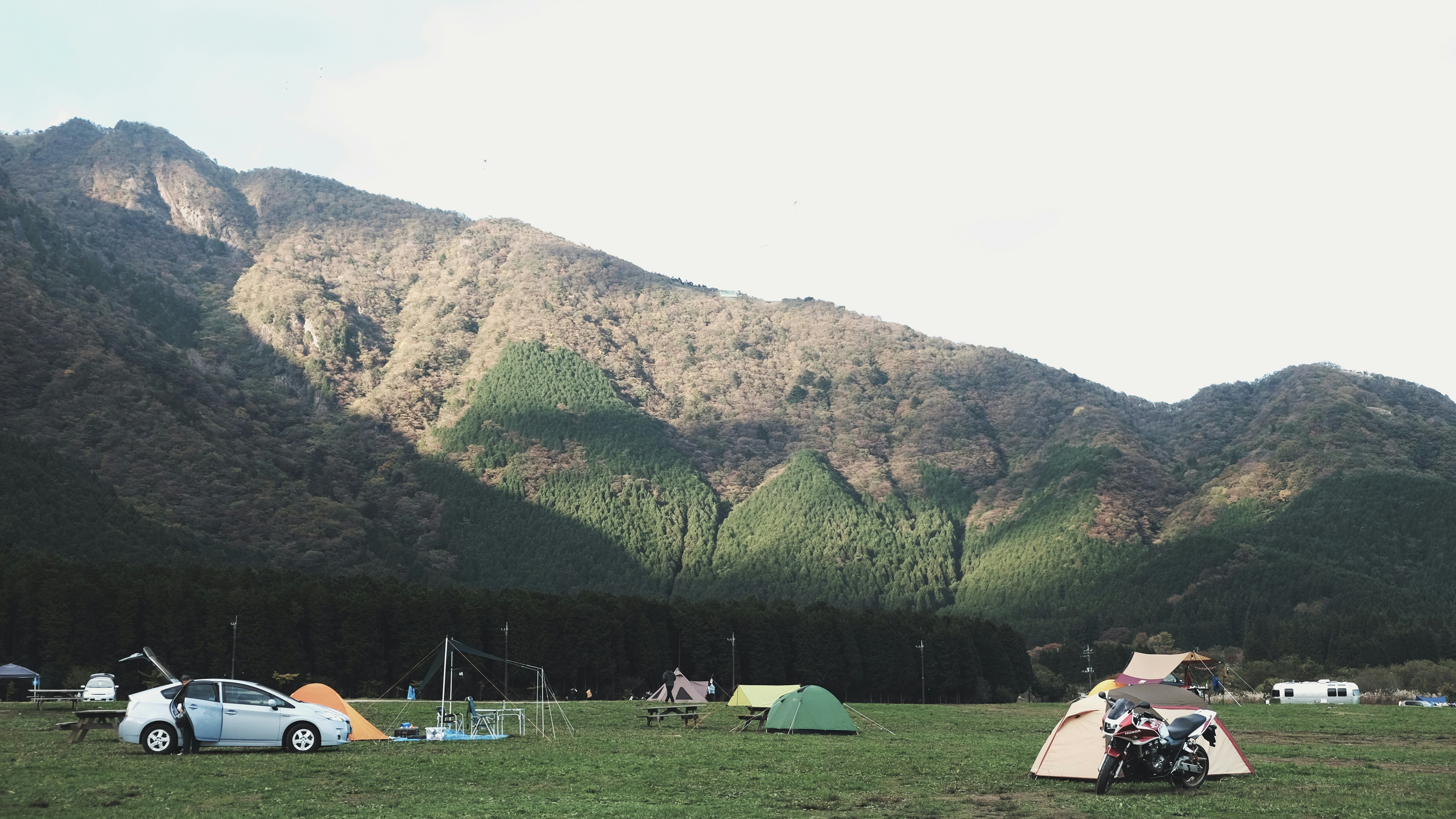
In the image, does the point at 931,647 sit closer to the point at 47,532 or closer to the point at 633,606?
the point at 633,606

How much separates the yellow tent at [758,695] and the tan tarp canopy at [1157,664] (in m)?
35.6

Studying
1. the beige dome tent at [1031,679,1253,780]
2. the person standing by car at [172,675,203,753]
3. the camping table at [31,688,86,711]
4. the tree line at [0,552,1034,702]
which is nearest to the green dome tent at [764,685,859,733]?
the beige dome tent at [1031,679,1253,780]

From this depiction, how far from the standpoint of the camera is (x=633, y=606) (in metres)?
108

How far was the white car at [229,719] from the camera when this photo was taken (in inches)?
1147

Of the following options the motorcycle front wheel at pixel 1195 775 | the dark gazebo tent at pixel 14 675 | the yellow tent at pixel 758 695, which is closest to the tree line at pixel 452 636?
the dark gazebo tent at pixel 14 675

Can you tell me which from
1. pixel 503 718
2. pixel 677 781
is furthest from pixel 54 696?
pixel 677 781

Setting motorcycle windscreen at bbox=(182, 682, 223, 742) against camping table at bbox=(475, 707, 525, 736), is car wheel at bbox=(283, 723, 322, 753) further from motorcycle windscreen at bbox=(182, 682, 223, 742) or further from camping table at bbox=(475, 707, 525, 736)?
camping table at bbox=(475, 707, 525, 736)

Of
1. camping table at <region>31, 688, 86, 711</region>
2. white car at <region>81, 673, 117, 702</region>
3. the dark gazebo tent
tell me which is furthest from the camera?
the dark gazebo tent

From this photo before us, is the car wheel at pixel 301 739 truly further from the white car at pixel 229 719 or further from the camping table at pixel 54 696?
the camping table at pixel 54 696

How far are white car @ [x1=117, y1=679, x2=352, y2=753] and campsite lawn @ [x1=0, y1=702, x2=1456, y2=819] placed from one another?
0.48 meters

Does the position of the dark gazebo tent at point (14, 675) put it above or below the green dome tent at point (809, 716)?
above

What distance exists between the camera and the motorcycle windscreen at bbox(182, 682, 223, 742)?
29266mm

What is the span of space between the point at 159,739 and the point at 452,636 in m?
66.2

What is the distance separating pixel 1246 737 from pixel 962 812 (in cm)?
2619
